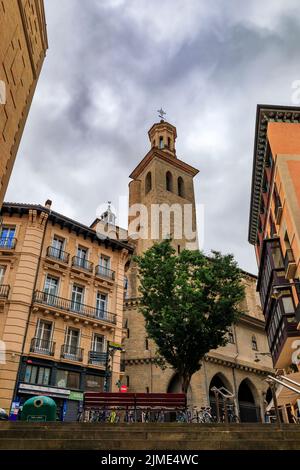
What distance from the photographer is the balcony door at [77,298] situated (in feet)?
83.5

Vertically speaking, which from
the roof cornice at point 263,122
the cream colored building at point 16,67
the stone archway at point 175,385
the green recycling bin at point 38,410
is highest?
the roof cornice at point 263,122

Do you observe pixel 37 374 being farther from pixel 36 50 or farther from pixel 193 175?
Result: pixel 193 175

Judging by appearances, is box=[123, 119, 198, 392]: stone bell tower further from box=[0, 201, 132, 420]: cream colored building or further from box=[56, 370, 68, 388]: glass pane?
box=[56, 370, 68, 388]: glass pane

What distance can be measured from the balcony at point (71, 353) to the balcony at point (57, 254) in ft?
20.0

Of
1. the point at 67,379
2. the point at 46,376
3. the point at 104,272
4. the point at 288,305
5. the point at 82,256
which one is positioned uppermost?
the point at 82,256

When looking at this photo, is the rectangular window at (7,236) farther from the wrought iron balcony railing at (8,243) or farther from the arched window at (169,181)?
the arched window at (169,181)

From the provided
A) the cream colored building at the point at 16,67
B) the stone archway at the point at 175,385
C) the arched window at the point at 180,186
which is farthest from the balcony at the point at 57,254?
the arched window at the point at 180,186

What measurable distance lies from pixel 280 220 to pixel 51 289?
16.0 m

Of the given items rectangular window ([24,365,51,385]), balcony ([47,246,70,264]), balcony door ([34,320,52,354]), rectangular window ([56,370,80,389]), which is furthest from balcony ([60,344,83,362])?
balcony ([47,246,70,264])

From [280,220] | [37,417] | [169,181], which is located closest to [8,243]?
[37,417]

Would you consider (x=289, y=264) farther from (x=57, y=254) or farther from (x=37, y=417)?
(x=57, y=254)

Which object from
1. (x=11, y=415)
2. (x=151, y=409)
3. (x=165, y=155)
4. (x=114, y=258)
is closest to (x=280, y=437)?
(x=151, y=409)

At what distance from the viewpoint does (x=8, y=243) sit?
24.9 meters
